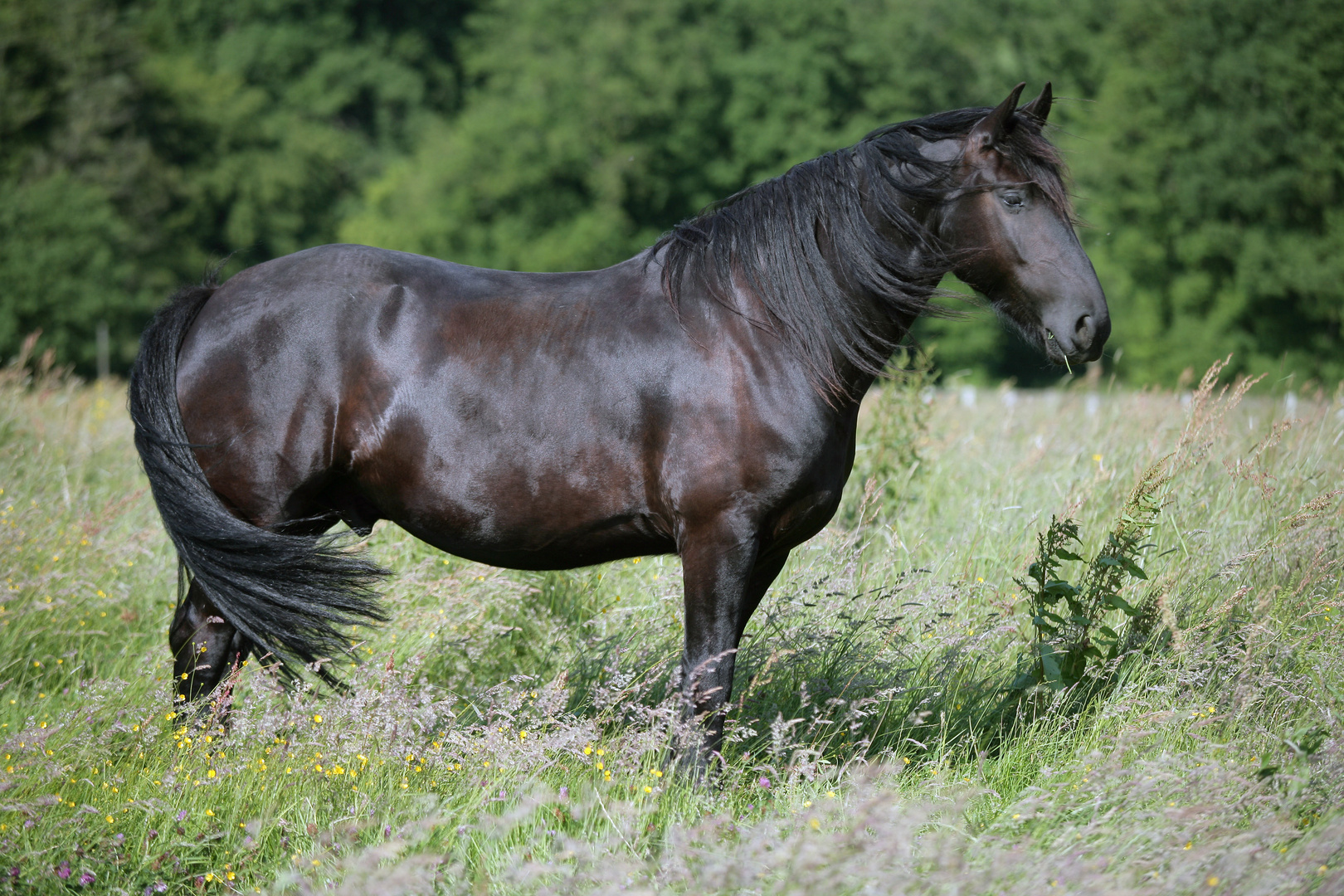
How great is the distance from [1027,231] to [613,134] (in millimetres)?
28854

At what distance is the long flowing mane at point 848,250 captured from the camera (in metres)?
3.45

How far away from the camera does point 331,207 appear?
35.0 metres

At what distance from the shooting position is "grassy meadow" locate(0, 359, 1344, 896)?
9.22 feet

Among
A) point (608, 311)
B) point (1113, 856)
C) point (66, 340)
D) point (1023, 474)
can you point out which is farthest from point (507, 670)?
point (66, 340)

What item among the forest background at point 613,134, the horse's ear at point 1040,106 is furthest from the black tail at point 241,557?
the forest background at point 613,134

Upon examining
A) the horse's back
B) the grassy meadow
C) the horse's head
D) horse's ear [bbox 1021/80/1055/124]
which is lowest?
the grassy meadow

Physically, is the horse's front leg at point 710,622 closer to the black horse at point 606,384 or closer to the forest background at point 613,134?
the black horse at point 606,384

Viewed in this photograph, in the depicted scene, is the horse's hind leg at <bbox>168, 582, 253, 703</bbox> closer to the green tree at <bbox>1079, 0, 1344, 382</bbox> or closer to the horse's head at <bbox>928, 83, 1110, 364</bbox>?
the horse's head at <bbox>928, 83, 1110, 364</bbox>

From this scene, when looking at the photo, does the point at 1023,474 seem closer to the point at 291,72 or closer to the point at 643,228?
the point at 643,228

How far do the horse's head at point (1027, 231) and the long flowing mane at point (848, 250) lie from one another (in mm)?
24

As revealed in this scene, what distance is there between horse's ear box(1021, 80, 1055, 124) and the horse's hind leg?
3382 mm

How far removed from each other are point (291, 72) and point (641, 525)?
3843 cm

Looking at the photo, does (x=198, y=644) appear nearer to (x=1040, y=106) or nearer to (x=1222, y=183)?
(x=1040, y=106)

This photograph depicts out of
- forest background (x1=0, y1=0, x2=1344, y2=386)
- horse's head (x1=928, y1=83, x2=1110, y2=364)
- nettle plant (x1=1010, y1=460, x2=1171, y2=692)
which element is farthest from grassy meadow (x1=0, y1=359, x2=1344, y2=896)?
forest background (x1=0, y1=0, x2=1344, y2=386)
